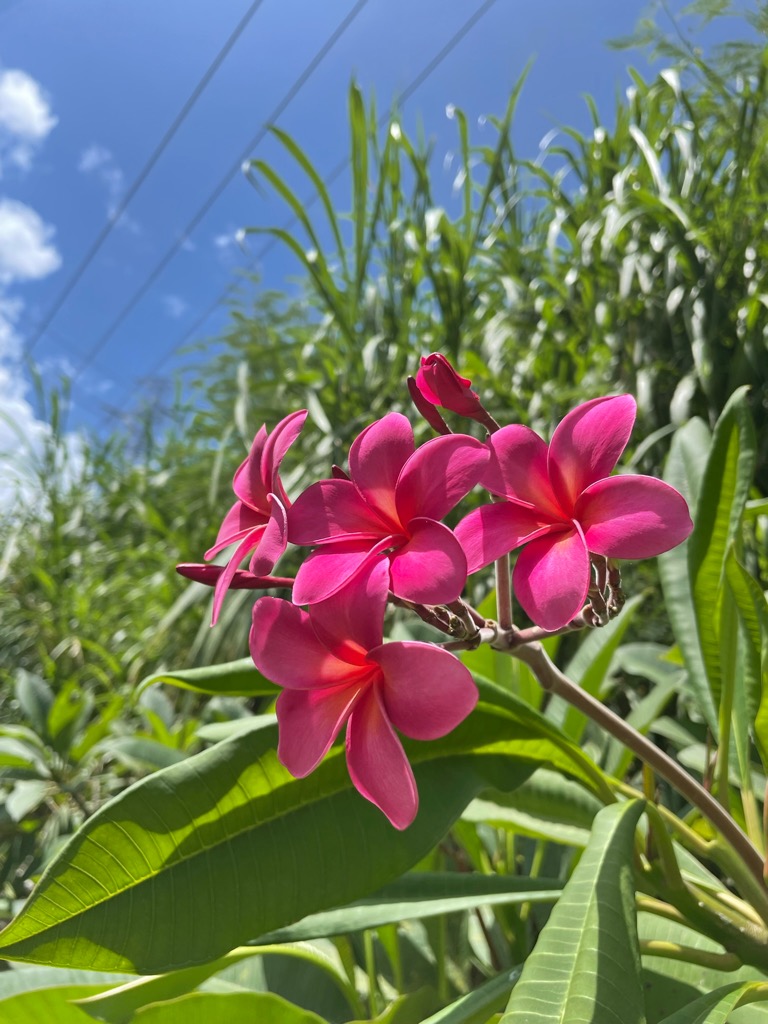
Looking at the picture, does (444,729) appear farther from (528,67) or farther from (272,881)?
(528,67)

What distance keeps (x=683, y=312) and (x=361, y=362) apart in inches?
30.7

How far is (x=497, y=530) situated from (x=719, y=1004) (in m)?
0.28

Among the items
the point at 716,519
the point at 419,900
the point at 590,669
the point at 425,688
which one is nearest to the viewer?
the point at 425,688

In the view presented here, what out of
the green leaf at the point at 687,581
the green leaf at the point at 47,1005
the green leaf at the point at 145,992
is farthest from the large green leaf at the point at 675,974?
the green leaf at the point at 47,1005

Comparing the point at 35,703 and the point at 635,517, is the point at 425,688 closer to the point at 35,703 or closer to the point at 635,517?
the point at 635,517

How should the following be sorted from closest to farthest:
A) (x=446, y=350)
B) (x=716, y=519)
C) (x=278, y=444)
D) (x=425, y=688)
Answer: (x=425, y=688)
(x=278, y=444)
(x=716, y=519)
(x=446, y=350)

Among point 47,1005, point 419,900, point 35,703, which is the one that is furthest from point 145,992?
point 35,703

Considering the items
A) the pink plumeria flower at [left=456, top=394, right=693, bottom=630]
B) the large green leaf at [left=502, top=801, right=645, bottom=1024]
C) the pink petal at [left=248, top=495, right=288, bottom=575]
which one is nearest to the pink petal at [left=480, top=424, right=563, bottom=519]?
the pink plumeria flower at [left=456, top=394, right=693, bottom=630]

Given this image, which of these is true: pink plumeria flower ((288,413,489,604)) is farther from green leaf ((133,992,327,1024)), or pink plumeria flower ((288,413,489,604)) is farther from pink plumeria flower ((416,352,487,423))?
green leaf ((133,992,327,1024))

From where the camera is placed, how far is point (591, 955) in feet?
1.23

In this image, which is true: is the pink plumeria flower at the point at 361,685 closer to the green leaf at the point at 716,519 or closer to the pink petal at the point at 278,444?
the pink petal at the point at 278,444

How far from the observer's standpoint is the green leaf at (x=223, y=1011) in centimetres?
48

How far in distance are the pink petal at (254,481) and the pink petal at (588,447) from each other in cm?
18

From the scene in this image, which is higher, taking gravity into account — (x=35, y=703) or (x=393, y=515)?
(x=35, y=703)
